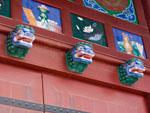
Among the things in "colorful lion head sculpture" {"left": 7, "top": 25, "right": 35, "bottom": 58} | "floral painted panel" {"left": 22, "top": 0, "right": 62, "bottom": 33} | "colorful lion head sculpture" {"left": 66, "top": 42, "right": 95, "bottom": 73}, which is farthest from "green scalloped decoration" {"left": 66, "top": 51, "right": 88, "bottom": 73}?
"colorful lion head sculpture" {"left": 7, "top": 25, "right": 35, "bottom": 58}

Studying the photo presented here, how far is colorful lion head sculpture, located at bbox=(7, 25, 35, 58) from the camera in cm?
339

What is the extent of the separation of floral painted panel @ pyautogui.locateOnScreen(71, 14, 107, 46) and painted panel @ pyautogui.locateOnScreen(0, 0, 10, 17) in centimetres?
52

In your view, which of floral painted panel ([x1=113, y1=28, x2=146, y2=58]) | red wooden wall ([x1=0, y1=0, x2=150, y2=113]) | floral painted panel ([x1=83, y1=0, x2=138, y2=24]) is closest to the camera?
red wooden wall ([x1=0, y1=0, x2=150, y2=113])

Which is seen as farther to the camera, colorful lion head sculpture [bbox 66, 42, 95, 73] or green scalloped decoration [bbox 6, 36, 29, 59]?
colorful lion head sculpture [bbox 66, 42, 95, 73]

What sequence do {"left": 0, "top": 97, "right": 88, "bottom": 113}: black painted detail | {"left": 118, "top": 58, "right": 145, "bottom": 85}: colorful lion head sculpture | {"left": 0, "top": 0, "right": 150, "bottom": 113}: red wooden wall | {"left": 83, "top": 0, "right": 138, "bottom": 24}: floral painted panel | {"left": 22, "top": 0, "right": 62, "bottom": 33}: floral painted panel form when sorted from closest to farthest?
{"left": 0, "top": 97, "right": 88, "bottom": 113}: black painted detail
{"left": 0, "top": 0, "right": 150, "bottom": 113}: red wooden wall
{"left": 22, "top": 0, "right": 62, "bottom": 33}: floral painted panel
{"left": 118, "top": 58, "right": 145, "bottom": 85}: colorful lion head sculpture
{"left": 83, "top": 0, "right": 138, "bottom": 24}: floral painted panel

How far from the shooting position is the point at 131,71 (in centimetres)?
388

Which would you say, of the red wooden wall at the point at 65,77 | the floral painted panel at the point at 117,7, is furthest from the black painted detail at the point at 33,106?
the floral painted panel at the point at 117,7

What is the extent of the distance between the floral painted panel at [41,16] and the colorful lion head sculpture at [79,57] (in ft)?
0.76

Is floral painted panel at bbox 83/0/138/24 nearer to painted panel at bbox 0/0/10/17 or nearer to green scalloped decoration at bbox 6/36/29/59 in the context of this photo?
painted panel at bbox 0/0/10/17

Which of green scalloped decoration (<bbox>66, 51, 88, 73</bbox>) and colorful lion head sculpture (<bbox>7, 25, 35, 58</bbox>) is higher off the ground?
colorful lion head sculpture (<bbox>7, 25, 35, 58</bbox>)

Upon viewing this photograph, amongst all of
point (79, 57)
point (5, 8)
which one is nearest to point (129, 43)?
point (79, 57)

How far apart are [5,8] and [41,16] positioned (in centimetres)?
29

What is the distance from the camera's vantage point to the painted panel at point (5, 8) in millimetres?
3605

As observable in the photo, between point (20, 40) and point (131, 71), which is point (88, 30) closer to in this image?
point (131, 71)
